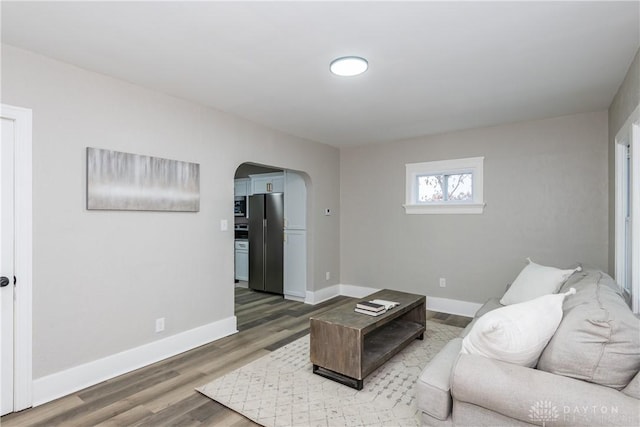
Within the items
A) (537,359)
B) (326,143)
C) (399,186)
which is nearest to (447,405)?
(537,359)

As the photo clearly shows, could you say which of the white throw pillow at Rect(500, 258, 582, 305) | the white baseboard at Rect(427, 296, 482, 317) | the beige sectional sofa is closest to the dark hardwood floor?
the beige sectional sofa

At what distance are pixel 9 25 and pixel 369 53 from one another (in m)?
2.22

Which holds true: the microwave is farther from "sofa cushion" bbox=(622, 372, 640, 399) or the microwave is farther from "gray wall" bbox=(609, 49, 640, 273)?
"sofa cushion" bbox=(622, 372, 640, 399)

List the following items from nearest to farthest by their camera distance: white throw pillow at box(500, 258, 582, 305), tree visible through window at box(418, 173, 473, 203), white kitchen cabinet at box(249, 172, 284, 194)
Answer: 1. white throw pillow at box(500, 258, 582, 305)
2. tree visible through window at box(418, 173, 473, 203)
3. white kitchen cabinet at box(249, 172, 284, 194)

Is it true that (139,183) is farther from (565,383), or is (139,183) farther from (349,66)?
(565,383)

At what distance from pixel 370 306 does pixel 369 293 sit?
2.45m

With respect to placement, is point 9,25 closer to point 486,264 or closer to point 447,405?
point 447,405

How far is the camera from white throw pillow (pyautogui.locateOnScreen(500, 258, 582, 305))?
103 inches

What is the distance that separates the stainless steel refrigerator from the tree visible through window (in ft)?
7.35

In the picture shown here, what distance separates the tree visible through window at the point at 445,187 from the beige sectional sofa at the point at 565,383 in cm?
292

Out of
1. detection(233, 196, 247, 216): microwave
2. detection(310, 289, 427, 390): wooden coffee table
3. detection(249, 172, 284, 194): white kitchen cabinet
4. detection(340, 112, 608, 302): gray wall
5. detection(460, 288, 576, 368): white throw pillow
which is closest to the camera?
detection(460, 288, 576, 368): white throw pillow

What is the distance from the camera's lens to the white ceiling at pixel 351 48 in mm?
1866

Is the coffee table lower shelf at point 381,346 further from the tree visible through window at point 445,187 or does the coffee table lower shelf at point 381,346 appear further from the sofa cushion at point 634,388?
the tree visible through window at point 445,187

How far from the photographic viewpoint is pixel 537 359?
1.62m
